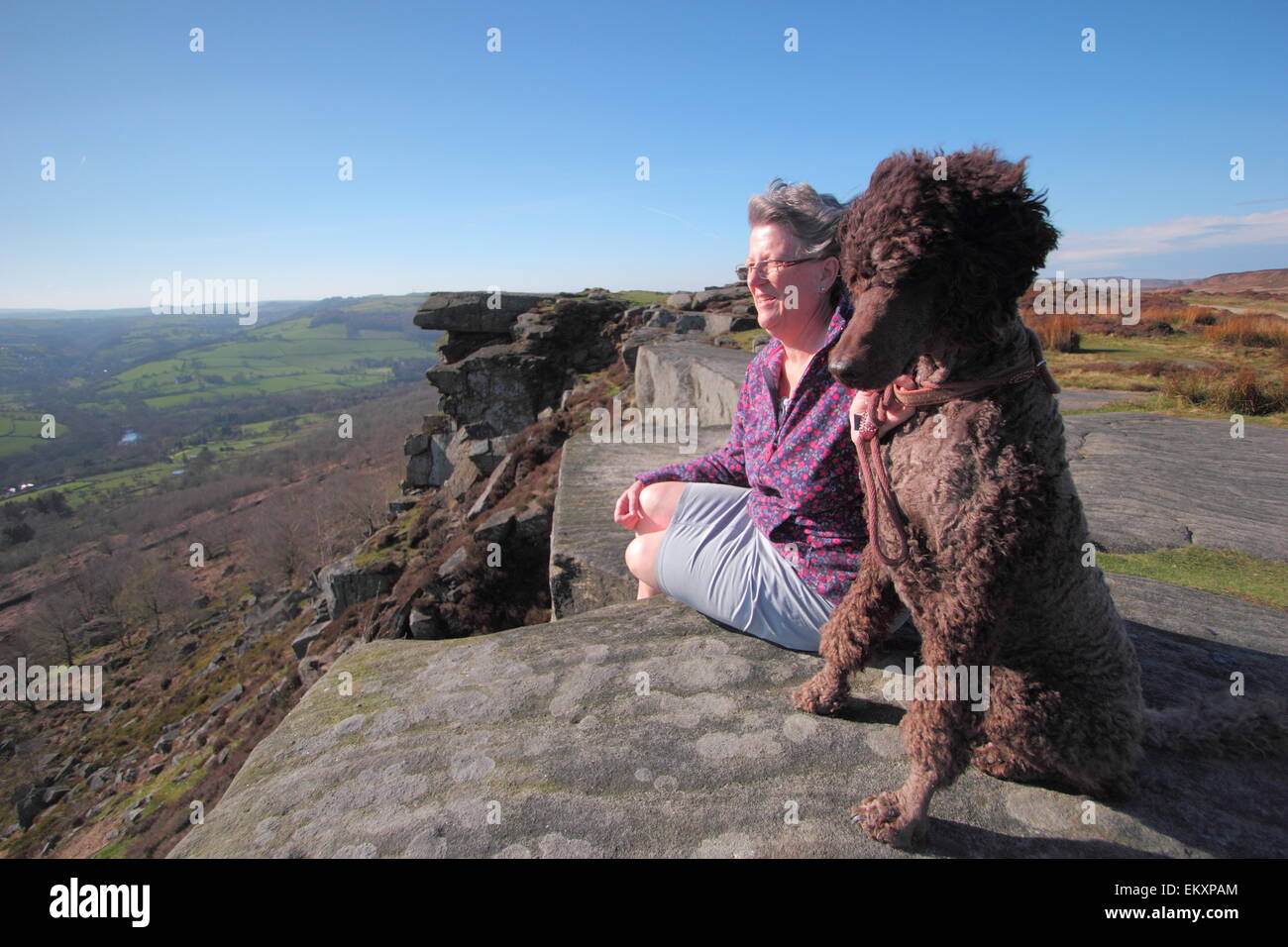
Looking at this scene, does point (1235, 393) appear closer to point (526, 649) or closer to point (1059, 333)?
point (1059, 333)

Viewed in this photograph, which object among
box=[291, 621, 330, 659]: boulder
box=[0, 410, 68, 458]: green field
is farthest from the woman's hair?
box=[0, 410, 68, 458]: green field

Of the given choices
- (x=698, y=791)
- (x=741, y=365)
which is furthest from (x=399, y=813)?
(x=741, y=365)

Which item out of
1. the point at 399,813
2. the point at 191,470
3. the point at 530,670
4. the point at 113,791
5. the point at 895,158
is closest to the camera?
the point at 895,158

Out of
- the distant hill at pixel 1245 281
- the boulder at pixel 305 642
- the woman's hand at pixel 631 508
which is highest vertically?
the distant hill at pixel 1245 281

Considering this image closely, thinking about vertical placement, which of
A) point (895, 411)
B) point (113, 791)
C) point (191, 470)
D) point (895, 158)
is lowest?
point (113, 791)

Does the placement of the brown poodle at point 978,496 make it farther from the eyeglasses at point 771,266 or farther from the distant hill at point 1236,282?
the distant hill at point 1236,282

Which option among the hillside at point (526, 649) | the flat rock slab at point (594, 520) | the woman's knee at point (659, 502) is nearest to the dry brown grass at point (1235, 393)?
the hillside at point (526, 649)

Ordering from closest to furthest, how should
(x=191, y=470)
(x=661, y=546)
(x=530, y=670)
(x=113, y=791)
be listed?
(x=530, y=670), (x=661, y=546), (x=113, y=791), (x=191, y=470)

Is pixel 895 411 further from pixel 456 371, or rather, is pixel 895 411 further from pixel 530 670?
pixel 456 371
